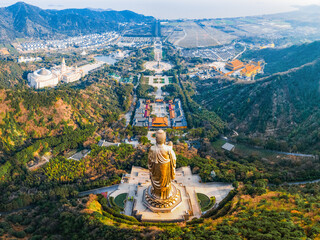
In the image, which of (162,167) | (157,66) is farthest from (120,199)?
(157,66)

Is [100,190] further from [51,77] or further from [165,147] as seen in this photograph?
[51,77]

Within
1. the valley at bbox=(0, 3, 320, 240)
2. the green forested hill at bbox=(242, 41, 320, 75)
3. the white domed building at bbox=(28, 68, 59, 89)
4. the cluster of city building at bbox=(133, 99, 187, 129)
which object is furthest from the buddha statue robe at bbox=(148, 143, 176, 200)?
the green forested hill at bbox=(242, 41, 320, 75)

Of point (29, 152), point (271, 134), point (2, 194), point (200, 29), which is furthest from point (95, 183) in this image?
point (200, 29)

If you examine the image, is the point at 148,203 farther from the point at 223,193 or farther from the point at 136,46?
the point at 136,46

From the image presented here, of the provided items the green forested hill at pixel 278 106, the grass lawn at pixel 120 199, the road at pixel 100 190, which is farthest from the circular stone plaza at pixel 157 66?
the grass lawn at pixel 120 199

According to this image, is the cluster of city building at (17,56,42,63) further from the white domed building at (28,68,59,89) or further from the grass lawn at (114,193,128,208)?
the grass lawn at (114,193,128,208)

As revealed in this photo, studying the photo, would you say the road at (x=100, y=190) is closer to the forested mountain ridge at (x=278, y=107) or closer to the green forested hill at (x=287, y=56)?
the forested mountain ridge at (x=278, y=107)

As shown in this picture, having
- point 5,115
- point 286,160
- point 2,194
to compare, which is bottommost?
point 2,194
